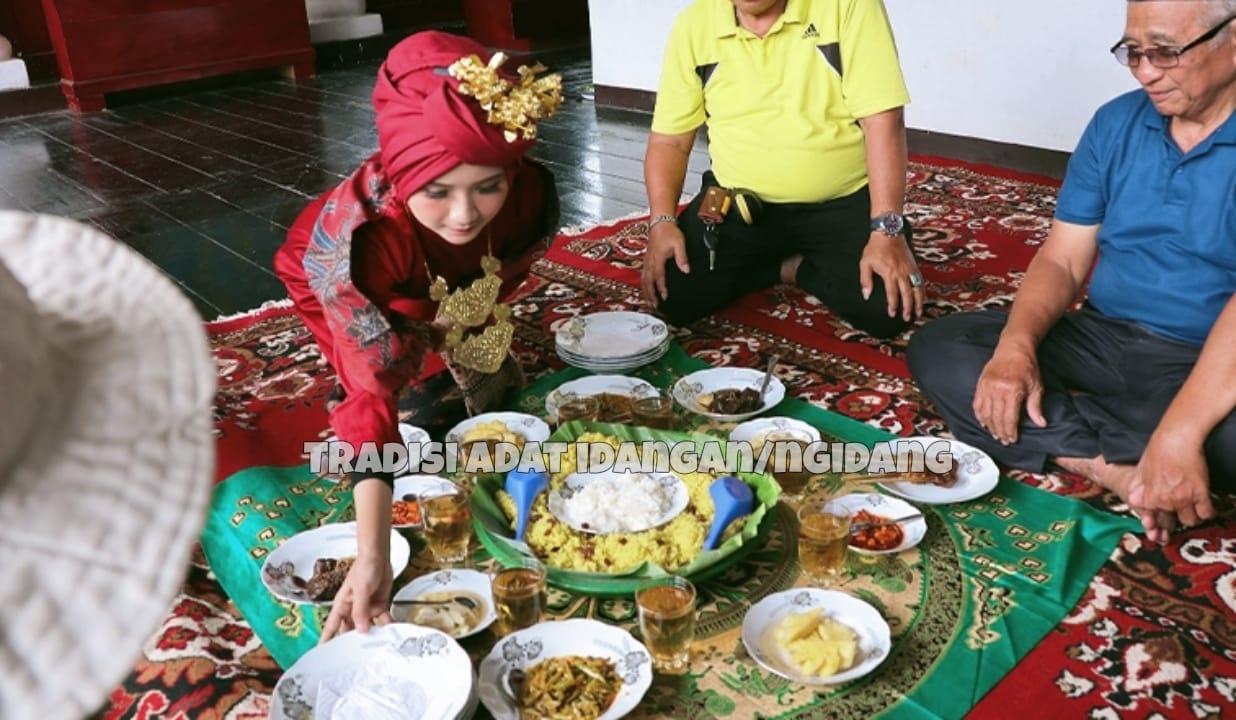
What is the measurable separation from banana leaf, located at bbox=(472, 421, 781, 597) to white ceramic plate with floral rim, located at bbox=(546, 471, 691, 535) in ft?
0.31

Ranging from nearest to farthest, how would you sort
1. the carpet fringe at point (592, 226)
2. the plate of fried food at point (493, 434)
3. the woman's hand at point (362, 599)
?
the woman's hand at point (362, 599) → the plate of fried food at point (493, 434) → the carpet fringe at point (592, 226)

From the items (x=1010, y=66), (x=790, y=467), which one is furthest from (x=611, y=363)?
(x=1010, y=66)

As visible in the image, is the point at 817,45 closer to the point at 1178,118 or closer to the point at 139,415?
the point at 1178,118

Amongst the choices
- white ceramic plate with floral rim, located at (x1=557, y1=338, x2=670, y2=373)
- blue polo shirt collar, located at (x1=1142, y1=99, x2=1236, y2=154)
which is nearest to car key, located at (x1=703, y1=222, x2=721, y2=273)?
white ceramic plate with floral rim, located at (x1=557, y1=338, x2=670, y2=373)

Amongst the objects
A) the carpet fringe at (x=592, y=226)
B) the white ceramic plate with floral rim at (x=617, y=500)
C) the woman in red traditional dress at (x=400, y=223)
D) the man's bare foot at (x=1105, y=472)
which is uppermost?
the woman in red traditional dress at (x=400, y=223)

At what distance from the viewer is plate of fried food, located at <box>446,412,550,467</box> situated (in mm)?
2111

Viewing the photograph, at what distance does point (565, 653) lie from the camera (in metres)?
1.53

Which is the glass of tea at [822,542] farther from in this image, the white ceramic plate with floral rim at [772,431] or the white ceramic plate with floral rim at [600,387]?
the white ceramic plate with floral rim at [600,387]

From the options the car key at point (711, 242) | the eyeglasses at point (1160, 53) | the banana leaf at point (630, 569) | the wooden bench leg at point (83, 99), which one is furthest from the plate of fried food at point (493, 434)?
the wooden bench leg at point (83, 99)

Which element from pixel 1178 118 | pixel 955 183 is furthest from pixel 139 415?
pixel 955 183

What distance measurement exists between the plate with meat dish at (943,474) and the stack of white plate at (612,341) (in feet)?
2.44

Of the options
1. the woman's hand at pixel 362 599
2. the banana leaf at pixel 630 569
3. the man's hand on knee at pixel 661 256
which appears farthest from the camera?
the man's hand on knee at pixel 661 256

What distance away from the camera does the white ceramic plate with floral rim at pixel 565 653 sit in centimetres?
146

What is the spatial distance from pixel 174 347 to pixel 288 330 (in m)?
2.57
